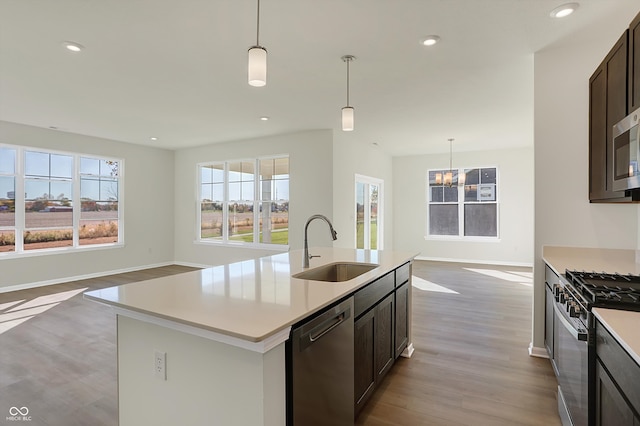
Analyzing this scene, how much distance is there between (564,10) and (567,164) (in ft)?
4.04

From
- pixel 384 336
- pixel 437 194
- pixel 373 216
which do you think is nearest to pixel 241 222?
pixel 373 216

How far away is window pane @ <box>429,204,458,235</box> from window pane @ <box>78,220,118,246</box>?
7.39 metres

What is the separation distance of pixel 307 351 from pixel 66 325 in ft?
12.3

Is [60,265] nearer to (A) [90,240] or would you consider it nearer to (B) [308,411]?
(A) [90,240]

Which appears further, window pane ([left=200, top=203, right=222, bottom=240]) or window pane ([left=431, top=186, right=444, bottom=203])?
window pane ([left=431, top=186, right=444, bottom=203])

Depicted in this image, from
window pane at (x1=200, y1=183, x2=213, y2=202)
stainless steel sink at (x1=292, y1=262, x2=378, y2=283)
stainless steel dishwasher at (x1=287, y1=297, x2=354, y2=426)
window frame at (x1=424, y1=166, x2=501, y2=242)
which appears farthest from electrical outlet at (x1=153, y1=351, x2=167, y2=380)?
window frame at (x1=424, y1=166, x2=501, y2=242)

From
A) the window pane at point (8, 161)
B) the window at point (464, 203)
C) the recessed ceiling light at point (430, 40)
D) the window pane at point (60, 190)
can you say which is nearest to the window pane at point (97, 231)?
the window pane at point (60, 190)

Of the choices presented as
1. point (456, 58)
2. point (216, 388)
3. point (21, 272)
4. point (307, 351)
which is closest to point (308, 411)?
point (307, 351)

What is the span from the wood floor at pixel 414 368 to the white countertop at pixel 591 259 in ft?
3.04

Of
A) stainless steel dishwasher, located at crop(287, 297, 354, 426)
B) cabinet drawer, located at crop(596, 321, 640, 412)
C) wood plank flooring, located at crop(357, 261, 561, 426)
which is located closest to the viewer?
cabinet drawer, located at crop(596, 321, 640, 412)

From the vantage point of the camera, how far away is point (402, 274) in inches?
114

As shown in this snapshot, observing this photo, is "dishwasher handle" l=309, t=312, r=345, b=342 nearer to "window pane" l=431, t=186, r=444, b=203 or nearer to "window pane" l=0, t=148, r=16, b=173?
"window pane" l=0, t=148, r=16, b=173

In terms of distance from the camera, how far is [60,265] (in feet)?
20.3

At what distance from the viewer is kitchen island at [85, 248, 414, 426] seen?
1288 millimetres
